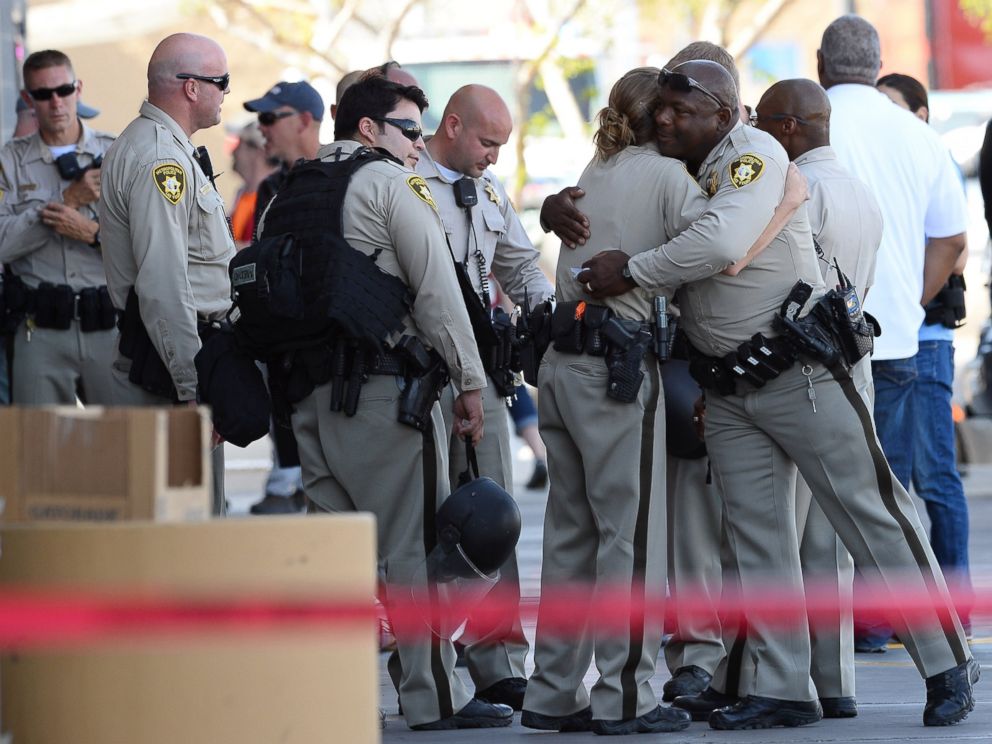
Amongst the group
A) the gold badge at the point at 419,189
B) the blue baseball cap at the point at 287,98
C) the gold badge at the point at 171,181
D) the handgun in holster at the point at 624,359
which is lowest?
the handgun in holster at the point at 624,359

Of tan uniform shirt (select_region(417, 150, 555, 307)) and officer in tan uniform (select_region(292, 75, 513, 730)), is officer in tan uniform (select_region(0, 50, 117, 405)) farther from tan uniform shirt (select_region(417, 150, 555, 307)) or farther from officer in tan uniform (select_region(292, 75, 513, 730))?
officer in tan uniform (select_region(292, 75, 513, 730))

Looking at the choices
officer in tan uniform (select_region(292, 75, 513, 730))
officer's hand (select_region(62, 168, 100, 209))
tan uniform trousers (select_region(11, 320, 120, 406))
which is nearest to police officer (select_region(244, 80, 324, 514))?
officer's hand (select_region(62, 168, 100, 209))

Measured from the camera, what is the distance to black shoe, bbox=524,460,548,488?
11844 millimetres

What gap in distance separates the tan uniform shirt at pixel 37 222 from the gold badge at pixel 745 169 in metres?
2.72

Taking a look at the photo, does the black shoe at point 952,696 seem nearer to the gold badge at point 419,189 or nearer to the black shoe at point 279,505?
the gold badge at point 419,189

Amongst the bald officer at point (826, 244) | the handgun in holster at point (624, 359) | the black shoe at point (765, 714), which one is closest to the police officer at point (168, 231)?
the handgun in holster at point (624, 359)

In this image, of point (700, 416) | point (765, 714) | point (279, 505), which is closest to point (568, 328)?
point (700, 416)

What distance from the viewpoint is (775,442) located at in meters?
5.23

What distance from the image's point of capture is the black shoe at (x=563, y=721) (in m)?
5.25

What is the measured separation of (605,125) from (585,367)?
2.46 ft

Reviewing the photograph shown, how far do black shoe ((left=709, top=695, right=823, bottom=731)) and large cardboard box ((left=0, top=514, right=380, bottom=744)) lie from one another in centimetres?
229

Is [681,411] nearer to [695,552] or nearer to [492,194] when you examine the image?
[695,552]

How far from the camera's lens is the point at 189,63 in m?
5.77

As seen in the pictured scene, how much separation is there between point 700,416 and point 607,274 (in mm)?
738
